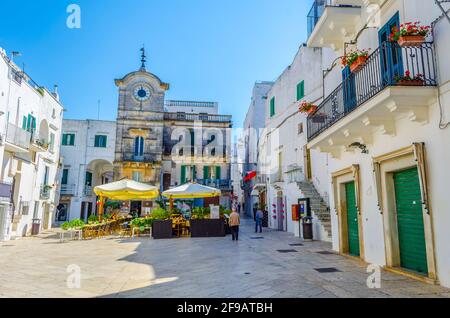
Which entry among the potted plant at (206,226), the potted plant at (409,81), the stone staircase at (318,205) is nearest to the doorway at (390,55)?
the potted plant at (409,81)

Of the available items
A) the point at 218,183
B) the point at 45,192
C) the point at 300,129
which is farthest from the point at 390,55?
the point at 218,183

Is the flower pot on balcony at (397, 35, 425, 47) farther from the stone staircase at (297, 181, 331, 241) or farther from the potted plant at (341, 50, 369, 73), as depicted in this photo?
the stone staircase at (297, 181, 331, 241)

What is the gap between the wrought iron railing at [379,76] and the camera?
19.9ft

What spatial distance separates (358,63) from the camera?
755 centimetres

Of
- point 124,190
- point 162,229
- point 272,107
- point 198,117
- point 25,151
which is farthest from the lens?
point 198,117

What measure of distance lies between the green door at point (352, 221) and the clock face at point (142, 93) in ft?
81.5

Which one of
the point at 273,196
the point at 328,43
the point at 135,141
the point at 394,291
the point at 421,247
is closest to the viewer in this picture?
the point at 394,291

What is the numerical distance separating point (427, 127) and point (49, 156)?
2315cm

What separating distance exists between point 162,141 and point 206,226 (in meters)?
16.5

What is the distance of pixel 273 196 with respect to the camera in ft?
73.2

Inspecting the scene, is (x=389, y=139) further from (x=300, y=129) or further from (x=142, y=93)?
(x=142, y=93)
